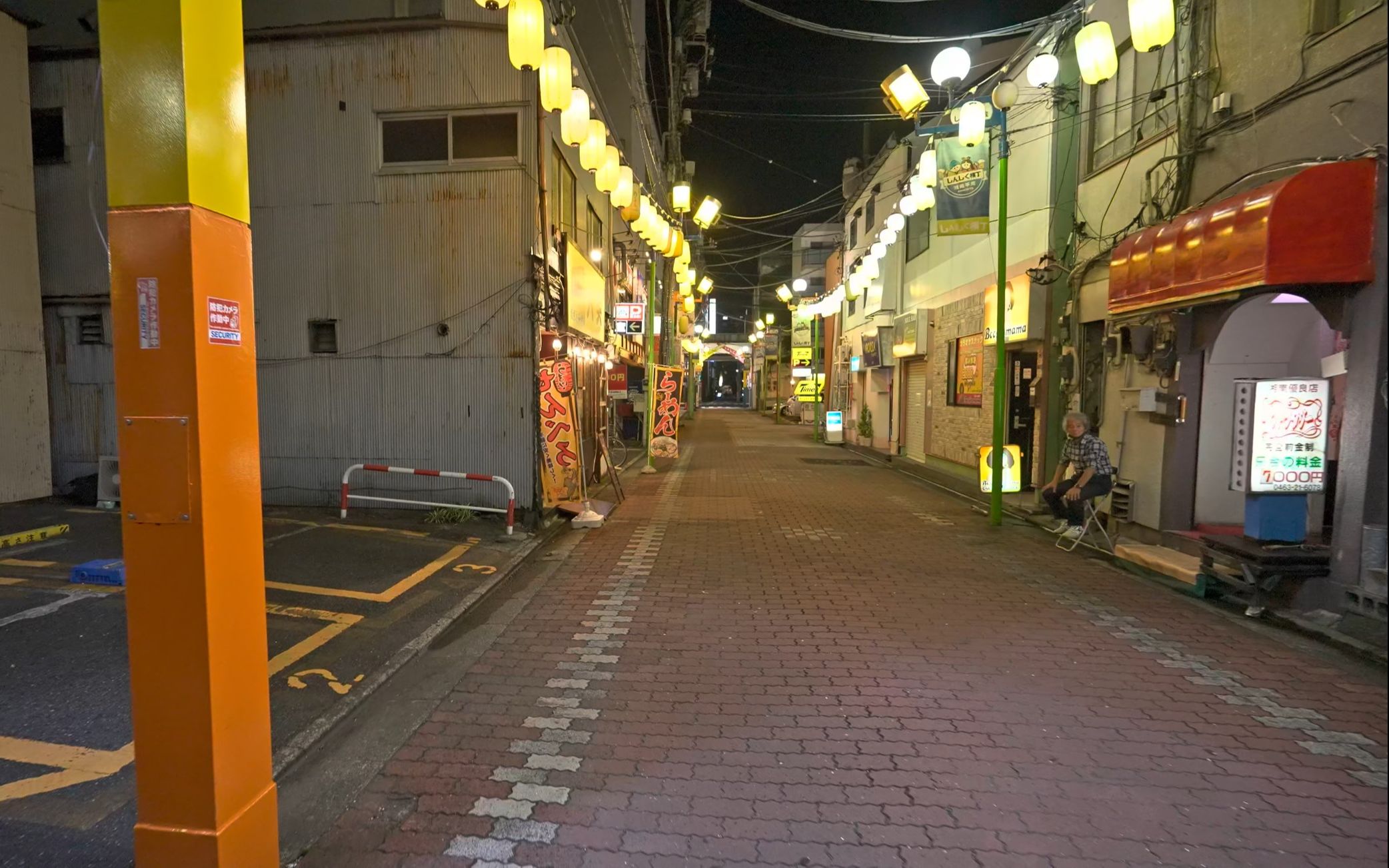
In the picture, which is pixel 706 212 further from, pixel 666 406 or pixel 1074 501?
pixel 1074 501

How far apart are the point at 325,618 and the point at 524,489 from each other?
181 inches

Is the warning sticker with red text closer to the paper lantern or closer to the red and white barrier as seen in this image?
the red and white barrier

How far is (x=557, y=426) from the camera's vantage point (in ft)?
34.6

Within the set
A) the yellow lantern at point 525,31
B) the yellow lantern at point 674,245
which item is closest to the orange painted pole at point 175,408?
the yellow lantern at point 525,31

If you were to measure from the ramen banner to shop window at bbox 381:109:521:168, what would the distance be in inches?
268

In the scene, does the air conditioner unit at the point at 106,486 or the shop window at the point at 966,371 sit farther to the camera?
the shop window at the point at 966,371

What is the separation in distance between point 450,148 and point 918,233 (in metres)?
13.4

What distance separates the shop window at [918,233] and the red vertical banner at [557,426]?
1191 centimetres

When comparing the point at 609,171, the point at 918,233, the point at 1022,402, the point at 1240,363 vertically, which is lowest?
the point at 1022,402

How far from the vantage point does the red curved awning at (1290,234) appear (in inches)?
219

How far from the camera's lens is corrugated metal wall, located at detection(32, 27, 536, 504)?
1036 centimetres

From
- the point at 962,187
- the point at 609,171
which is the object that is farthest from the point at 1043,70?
the point at 609,171

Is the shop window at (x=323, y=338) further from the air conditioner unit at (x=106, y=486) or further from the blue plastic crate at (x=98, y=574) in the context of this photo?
the blue plastic crate at (x=98, y=574)

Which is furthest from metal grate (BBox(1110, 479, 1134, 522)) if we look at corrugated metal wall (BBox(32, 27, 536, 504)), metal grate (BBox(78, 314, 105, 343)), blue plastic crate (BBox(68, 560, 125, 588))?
metal grate (BBox(78, 314, 105, 343))
